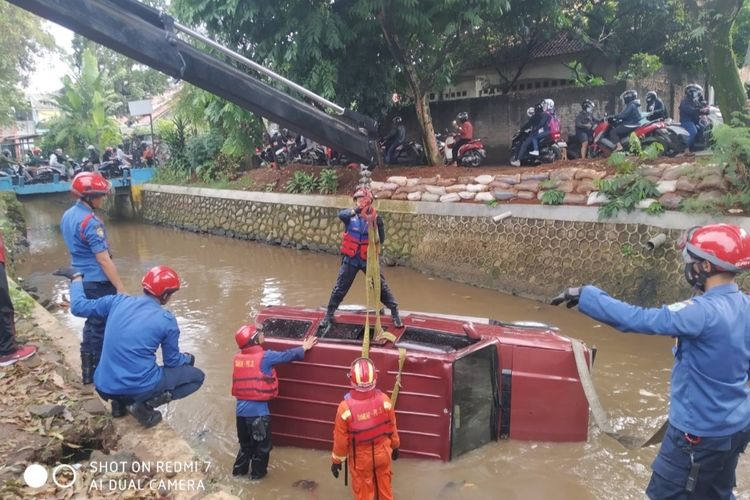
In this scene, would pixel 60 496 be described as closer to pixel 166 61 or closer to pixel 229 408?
pixel 229 408

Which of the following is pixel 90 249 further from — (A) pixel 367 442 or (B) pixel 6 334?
(A) pixel 367 442

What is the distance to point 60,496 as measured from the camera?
2.98 meters

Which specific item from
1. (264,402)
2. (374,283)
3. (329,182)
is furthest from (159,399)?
(329,182)

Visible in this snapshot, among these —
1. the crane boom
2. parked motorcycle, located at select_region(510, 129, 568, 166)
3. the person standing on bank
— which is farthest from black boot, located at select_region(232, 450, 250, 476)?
parked motorcycle, located at select_region(510, 129, 568, 166)

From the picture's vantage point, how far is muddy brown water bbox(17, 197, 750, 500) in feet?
14.3

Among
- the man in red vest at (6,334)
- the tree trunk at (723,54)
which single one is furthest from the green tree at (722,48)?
the man in red vest at (6,334)

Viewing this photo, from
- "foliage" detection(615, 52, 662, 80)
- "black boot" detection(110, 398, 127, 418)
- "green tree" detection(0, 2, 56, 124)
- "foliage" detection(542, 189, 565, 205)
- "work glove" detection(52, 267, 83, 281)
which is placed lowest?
"black boot" detection(110, 398, 127, 418)

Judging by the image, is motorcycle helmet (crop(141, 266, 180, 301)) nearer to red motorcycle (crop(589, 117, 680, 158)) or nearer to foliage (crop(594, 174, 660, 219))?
foliage (crop(594, 174, 660, 219))

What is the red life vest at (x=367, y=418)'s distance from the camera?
359 cm

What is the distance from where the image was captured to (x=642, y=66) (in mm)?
13500

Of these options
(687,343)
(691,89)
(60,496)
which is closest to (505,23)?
(691,89)

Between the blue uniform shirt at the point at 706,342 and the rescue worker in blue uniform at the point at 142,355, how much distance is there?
293 cm

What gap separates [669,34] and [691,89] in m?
6.73

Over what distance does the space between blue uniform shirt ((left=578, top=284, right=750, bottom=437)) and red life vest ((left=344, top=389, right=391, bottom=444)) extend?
1617 mm
